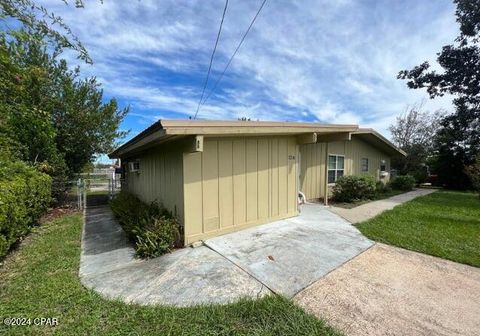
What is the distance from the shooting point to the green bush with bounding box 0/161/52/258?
3.99 m

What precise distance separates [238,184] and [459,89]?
20057 millimetres

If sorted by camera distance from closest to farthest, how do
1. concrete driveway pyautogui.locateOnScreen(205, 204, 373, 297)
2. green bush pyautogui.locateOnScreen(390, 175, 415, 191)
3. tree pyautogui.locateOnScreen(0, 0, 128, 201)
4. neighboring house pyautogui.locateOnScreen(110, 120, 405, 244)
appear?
concrete driveway pyautogui.locateOnScreen(205, 204, 373, 297)
neighboring house pyautogui.locateOnScreen(110, 120, 405, 244)
tree pyautogui.locateOnScreen(0, 0, 128, 201)
green bush pyautogui.locateOnScreen(390, 175, 415, 191)

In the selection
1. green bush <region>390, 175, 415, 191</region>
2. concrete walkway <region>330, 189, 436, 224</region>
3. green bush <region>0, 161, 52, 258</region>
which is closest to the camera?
green bush <region>0, 161, 52, 258</region>

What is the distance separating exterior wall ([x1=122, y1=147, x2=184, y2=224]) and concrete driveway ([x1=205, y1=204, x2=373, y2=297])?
1219 mm

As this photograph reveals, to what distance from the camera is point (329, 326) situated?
2.47 metres

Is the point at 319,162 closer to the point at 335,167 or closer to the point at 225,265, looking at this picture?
the point at 335,167

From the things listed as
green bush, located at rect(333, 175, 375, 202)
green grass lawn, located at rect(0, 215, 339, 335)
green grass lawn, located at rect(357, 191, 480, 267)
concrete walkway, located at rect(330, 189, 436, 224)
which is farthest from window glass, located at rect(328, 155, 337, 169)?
green grass lawn, located at rect(0, 215, 339, 335)

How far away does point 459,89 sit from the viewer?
55.7ft

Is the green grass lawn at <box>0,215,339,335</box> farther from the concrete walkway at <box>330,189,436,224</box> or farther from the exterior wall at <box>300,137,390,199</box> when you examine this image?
the exterior wall at <box>300,137,390,199</box>

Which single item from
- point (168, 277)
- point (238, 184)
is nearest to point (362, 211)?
point (238, 184)

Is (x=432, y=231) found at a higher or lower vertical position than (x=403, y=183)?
lower

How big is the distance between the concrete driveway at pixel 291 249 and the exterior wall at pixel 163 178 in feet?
4.00

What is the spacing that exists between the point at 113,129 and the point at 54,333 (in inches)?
476

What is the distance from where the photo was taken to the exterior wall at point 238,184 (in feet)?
16.0
